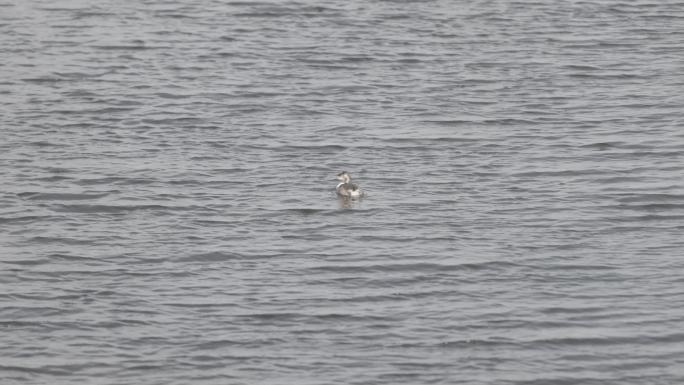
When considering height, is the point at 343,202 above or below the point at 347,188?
below

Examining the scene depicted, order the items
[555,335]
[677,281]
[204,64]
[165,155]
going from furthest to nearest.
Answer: [204,64] → [165,155] → [677,281] → [555,335]

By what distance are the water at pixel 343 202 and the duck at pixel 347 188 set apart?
0.20 m

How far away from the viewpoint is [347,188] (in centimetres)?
2420

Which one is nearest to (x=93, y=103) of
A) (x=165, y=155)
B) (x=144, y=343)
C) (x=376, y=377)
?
(x=165, y=155)

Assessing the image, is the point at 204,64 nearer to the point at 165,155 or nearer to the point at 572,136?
the point at 165,155

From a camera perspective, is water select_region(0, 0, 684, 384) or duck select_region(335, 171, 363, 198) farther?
duck select_region(335, 171, 363, 198)

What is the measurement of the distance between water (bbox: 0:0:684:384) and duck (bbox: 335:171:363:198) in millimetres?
198

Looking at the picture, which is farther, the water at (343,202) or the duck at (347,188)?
the duck at (347,188)

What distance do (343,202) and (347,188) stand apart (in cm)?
25

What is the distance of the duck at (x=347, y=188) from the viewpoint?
24.2m

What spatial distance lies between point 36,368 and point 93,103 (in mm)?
13681

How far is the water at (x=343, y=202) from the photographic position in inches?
729

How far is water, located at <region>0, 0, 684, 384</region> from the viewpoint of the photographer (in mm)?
18516

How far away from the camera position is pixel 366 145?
2783 centimetres
